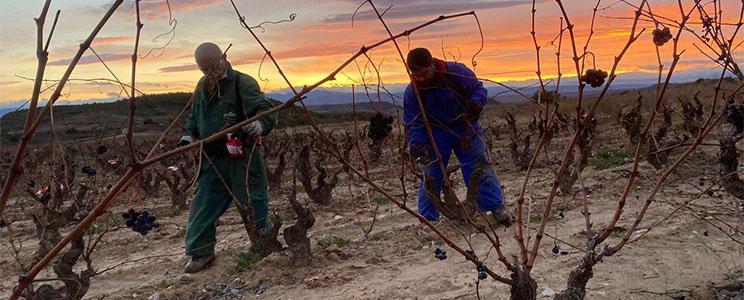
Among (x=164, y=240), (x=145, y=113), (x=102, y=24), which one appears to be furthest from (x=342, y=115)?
(x=102, y=24)

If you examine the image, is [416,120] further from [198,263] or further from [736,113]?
[736,113]

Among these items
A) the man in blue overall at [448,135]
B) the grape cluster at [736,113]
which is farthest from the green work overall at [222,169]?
the grape cluster at [736,113]

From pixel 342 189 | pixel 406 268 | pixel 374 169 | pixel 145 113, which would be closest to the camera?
pixel 406 268

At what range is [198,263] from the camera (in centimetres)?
526

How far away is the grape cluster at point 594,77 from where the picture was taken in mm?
2271

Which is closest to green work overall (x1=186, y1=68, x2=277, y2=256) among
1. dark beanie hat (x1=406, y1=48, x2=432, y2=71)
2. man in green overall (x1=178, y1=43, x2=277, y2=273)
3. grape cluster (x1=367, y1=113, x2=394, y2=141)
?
man in green overall (x1=178, y1=43, x2=277, y2=273)

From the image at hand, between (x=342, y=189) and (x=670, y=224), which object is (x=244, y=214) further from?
(x=342, y=189)

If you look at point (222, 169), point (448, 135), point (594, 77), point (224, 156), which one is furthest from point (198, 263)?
point (594, 77)

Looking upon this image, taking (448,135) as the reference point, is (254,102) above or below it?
above

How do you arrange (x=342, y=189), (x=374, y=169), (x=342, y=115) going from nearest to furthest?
(x=342, y=189)
(x=374, y=169)
(x=342, y=115)

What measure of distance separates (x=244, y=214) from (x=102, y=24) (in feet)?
13.2

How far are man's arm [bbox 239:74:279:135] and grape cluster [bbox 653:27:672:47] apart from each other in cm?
301

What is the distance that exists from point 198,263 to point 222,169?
0.75 metres

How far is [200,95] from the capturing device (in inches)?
209
